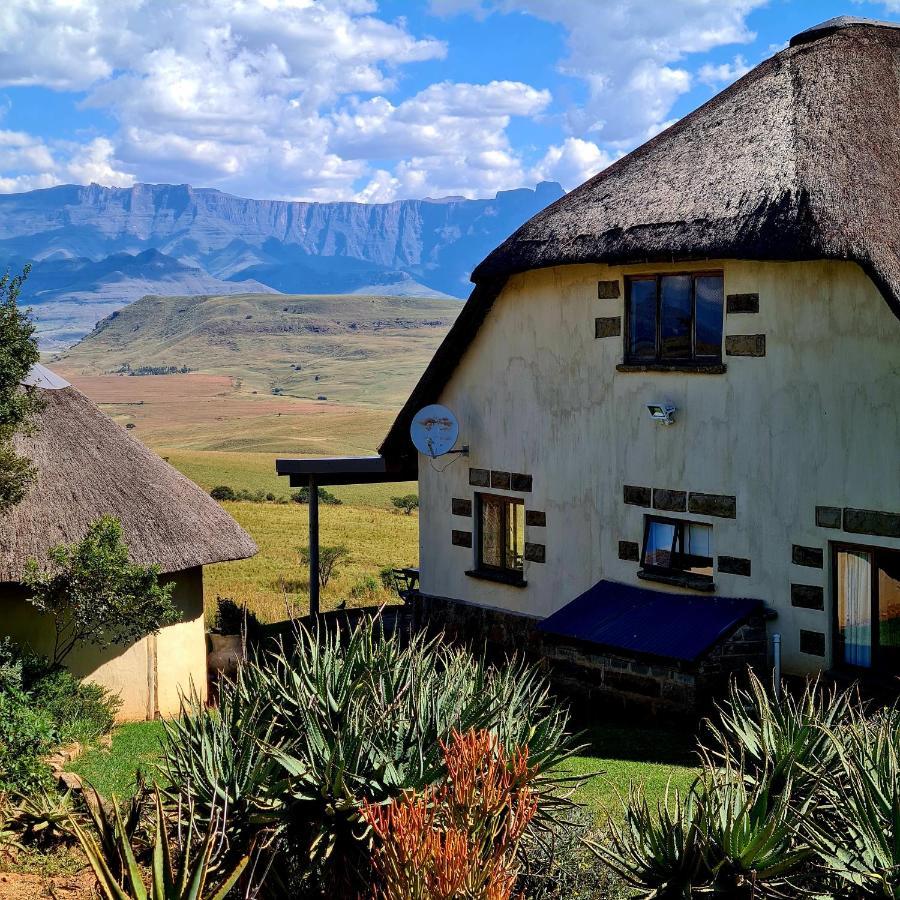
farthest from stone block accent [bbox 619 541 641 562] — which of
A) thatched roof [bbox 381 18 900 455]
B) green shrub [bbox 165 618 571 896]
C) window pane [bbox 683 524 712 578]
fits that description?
green shrub [bbox 165 618 571 896]

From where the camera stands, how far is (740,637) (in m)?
11.4

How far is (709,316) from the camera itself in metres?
12.1

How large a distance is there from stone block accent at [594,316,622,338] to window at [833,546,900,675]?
3446mm

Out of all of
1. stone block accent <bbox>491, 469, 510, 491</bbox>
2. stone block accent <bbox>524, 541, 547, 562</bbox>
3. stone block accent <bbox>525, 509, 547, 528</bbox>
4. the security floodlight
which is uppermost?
the security floodlight

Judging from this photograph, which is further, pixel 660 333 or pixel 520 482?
pixel 520 482

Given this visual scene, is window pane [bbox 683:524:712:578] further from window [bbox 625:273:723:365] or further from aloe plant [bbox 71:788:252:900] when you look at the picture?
aloe plant [bbox 71:788:252:900]

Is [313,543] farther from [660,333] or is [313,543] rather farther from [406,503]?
[406,503]

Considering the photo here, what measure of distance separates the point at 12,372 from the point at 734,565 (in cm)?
719

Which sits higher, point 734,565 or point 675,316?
point 675,316

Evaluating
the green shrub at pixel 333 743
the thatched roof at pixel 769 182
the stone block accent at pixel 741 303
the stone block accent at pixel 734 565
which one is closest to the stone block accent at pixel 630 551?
the stone block accent at pixel 734 565

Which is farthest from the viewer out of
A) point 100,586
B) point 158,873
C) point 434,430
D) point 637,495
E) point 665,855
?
point 434,430

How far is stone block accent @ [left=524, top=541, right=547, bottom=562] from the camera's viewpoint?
14.2m

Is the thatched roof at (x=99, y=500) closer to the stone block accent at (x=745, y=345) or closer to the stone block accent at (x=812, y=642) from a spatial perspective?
the stone block accent at (x=745, y=345)

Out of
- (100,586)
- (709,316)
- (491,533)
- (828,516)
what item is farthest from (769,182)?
(100,586)
